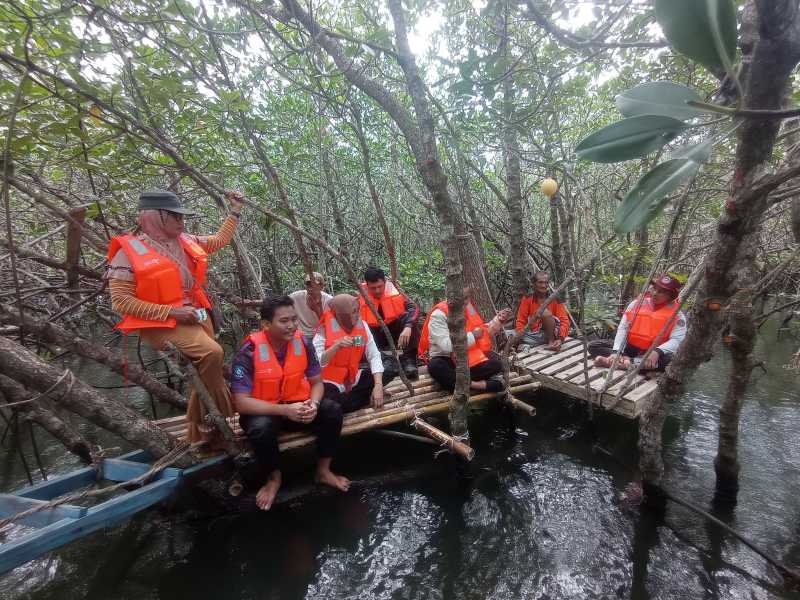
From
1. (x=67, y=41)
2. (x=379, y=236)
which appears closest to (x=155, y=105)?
(x=67, y=41)

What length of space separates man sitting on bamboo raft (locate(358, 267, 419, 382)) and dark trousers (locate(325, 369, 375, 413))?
0.67 meters

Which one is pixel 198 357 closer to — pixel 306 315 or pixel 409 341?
pixel 306 315

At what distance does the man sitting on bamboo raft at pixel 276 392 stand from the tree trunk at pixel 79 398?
1.71ft

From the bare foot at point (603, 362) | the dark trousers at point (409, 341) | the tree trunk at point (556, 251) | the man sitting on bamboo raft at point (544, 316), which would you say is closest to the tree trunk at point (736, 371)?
the bare foot at point (603, 362)

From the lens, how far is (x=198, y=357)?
249 cm

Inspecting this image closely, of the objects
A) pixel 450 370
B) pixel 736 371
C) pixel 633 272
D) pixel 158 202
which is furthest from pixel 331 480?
pixel 633 272

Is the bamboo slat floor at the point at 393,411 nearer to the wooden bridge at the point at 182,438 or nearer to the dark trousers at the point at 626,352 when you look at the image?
the wooden bridge at the point at 182,438

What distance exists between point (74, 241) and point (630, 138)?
11.9ft

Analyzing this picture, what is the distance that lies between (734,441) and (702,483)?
0.80 meters

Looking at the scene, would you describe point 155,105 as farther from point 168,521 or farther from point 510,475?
point 510,475

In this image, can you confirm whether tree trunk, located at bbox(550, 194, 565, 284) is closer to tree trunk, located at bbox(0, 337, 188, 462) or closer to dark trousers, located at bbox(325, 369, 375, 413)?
dark trousers, located at bbox(325, 369, 375, 413)

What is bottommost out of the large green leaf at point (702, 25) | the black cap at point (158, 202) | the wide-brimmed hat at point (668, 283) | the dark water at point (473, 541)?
the dark water at point (473, 541)

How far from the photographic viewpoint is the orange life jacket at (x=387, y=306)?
15.2 feet

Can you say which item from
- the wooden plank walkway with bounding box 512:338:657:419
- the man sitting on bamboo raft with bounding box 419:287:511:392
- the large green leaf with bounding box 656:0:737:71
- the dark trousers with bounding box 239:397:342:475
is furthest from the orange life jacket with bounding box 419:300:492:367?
the large green leaf with bounding box 656:0:737:71
